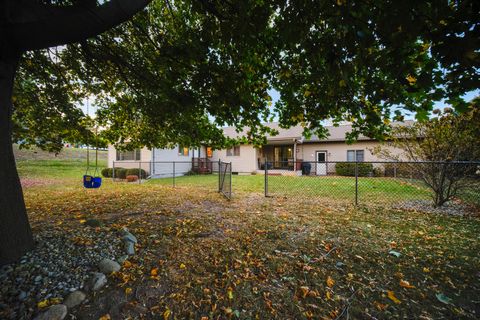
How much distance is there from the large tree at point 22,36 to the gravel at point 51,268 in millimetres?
269

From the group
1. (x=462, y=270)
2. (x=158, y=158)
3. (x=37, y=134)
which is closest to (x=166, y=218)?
(x=37, y=134)

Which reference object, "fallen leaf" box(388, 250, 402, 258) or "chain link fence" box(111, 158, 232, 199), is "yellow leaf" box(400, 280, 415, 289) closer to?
"fallen leaf" box(388, 250, 402, 258)

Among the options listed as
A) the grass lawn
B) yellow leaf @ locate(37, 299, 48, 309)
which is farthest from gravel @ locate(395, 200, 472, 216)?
yellow leaf @ locate(37, 299, 48, 309)

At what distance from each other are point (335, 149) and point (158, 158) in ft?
55.0

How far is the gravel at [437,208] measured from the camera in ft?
20.8

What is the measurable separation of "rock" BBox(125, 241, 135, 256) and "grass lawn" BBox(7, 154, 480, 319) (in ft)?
0.35

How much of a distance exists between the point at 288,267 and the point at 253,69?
3865mm

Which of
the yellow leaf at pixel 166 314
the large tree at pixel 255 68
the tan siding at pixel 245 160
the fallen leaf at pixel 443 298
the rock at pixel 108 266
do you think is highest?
the large tree at pixel 255 68

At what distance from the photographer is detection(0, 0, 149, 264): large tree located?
2.31m

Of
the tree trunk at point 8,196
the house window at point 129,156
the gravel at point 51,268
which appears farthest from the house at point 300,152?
the tree trunk at point 8,196

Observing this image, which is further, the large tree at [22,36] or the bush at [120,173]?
the bush at [120,173]

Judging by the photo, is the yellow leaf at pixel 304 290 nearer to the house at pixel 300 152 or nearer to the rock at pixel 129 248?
the rock at pixel 129 248

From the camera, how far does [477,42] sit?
1708 millimetres

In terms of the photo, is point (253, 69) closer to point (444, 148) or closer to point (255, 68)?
point (255, 68)
